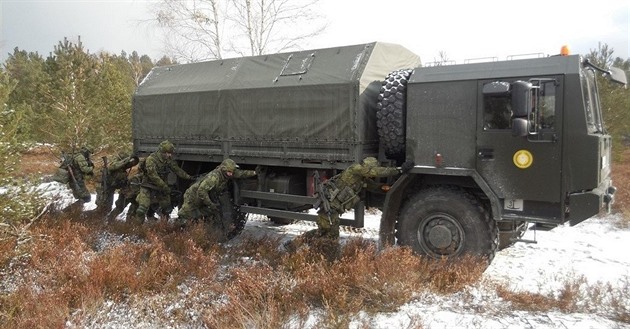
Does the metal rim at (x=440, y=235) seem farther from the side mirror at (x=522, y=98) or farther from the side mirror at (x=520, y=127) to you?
the side mirror at (x=522, y=98)

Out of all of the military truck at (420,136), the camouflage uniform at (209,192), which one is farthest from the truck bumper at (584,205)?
the camouflage uniform at (209,192)

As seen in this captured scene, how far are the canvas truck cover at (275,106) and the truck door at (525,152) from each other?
1637 mm

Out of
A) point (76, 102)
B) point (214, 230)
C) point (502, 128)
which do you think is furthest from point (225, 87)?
point (76, 102)

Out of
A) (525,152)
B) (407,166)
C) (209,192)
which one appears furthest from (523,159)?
(209,192)

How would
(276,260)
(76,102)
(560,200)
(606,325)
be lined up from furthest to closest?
(76,102) < (276,260) < (560,200) < (606,325)

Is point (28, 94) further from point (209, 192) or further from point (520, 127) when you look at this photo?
point (520, 127)

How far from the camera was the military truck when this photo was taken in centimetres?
527

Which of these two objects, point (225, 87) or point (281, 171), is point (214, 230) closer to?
point (281, 171)

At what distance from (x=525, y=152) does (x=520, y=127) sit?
1.57ft

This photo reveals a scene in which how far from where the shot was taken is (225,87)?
8.01 metres

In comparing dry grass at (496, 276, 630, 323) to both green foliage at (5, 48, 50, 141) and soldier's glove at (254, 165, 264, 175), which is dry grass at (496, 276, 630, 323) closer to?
soldier's glove at (254, 165, 264, 175)

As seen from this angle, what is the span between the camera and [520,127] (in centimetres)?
509

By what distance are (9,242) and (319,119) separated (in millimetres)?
4634

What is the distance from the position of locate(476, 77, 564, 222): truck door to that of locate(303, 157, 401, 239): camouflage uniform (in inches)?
50.4
